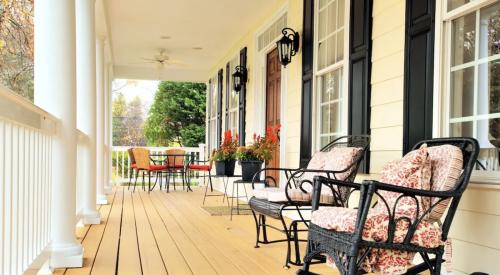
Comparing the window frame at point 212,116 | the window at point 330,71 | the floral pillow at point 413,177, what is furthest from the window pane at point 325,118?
→ the window frame at point 212,116

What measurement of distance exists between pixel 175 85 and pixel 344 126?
54.2 ft

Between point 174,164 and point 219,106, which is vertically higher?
point 219,106

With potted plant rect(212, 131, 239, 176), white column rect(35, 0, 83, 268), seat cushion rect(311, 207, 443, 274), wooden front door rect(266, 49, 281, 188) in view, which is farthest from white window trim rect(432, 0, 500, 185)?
wooden front door rect(266, 49, 281, 188)

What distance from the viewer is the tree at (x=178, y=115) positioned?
773 inches

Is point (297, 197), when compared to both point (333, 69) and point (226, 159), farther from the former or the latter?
point (226, 159)

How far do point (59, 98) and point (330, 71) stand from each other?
258 cm

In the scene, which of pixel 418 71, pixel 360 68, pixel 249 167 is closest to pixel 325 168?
pixel 360 68

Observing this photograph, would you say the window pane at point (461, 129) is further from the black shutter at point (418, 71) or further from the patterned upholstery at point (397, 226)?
the patterned upholstery at point (397, 226)

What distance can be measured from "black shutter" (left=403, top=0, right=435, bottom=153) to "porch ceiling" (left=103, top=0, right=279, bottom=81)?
3600 millimetres

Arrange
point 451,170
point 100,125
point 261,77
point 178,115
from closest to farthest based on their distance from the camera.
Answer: point 451,170, point 100,125, point 261,77, point 178,115

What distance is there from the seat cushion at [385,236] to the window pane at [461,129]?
766 millimetres

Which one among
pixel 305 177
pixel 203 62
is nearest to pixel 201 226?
pixel 305 177

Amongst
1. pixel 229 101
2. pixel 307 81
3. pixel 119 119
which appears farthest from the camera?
pixel 119 119

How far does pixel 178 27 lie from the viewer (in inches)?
313
